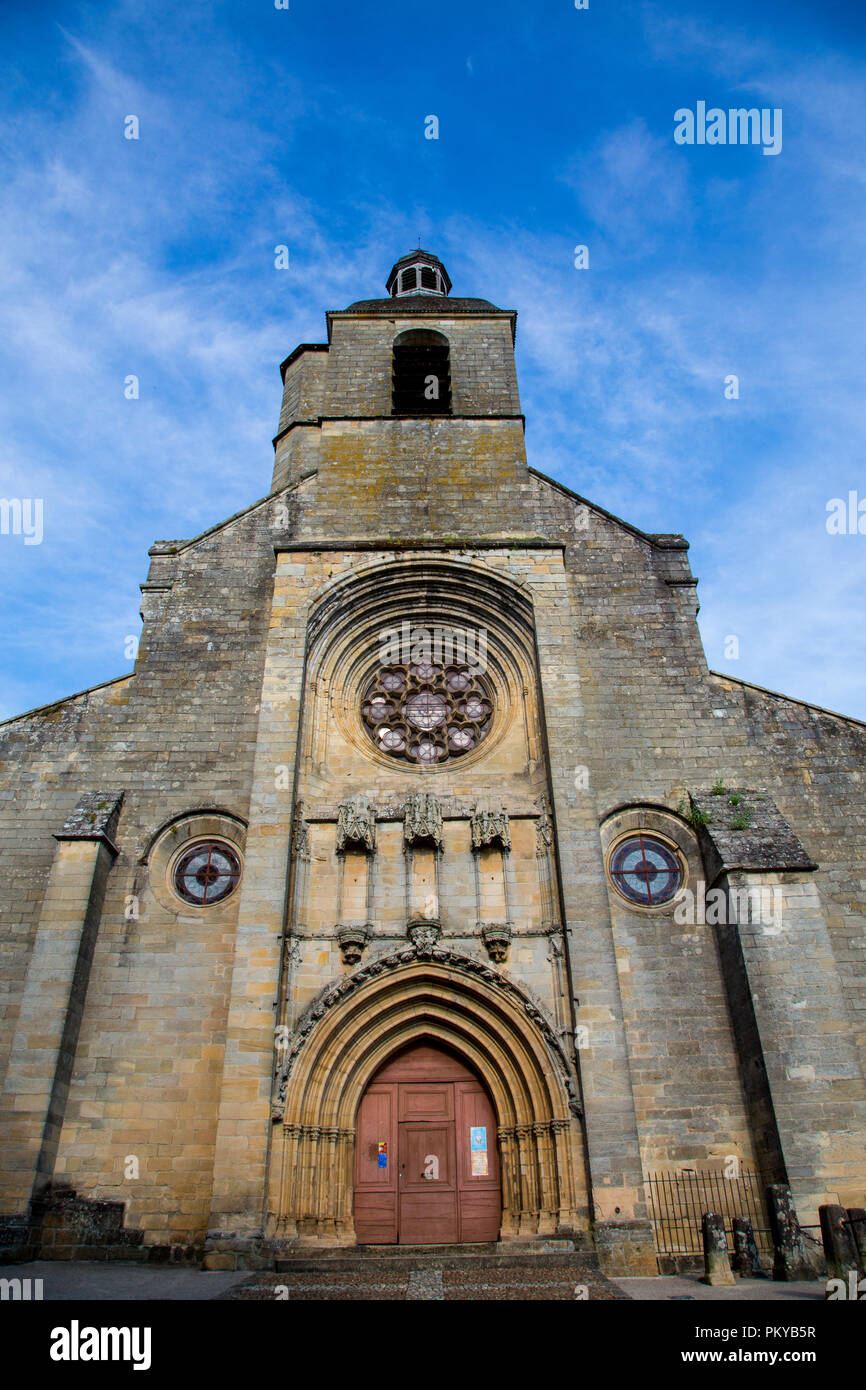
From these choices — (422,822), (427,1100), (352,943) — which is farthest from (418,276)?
(427,1100)

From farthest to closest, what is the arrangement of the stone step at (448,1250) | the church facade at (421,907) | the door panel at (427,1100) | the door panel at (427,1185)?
the door panel at (427,1100), the door panel at (427,1185), the church facade at (421,907), the stone step at (448,1250)

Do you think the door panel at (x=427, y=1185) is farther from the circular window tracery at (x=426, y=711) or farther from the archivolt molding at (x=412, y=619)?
the archivolt molding at (x=412, y=619)

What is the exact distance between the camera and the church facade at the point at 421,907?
9.17 m

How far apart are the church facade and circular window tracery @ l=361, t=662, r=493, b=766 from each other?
0.15 feet

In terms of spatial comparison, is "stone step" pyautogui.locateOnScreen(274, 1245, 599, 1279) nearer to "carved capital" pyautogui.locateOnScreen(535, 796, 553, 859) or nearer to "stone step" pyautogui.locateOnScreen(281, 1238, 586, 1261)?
"stone step" pyautogui.locateOnScreen(281, 1238, 586, 1261)

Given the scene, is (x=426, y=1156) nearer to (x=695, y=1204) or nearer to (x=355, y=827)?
(x=695, y=1204)

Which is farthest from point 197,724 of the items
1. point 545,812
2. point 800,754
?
point 800,754

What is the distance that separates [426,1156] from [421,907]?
8.98 ft

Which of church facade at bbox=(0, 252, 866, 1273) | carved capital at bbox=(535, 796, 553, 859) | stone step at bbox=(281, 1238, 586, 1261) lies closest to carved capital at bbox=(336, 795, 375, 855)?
church facade at bbox=(0, 252, 866, 1273)

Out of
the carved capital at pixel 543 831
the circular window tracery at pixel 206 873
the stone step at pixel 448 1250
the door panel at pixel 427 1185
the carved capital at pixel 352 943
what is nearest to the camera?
the stone step at pixel 448 1250

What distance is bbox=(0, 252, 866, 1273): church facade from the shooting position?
917 cm

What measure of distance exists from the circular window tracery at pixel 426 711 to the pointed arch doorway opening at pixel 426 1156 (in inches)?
158

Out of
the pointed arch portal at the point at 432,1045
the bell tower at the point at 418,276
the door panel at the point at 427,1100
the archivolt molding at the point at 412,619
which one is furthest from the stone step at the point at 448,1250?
the bell tower at the point at 418,276
